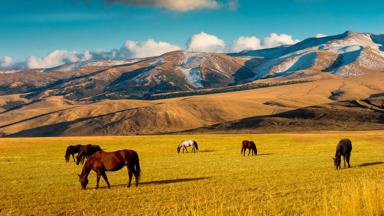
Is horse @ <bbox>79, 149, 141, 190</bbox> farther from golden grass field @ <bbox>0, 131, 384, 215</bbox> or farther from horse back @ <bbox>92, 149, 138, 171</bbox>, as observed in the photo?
golden grass field @ <bbox>0, 131, 384, 215</bbox>

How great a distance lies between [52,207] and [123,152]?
5.75 metres

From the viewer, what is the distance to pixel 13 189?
2525 cm

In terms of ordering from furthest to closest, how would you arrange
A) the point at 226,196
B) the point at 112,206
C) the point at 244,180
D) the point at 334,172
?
the point at 334,172 → the point at 244,180 → the point at 226,196 → the point at 112,206

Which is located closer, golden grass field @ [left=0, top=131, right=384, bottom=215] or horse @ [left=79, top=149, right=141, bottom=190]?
golden grass field @ [left=0, top=131, right=384, bottom=215]

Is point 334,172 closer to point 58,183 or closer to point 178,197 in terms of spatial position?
point 178,197

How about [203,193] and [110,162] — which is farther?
[110,162]

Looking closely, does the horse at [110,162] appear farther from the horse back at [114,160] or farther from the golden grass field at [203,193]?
the golden grass field at [203,193]

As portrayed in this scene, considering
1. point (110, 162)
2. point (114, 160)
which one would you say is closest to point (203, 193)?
point (114, 160)

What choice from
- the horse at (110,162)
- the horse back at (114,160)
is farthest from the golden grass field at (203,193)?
the horse back at (114,160)

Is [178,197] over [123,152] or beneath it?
beneath

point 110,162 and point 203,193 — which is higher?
point 110,162

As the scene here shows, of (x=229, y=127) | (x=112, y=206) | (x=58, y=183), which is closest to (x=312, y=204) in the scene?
(x=112, y=206)

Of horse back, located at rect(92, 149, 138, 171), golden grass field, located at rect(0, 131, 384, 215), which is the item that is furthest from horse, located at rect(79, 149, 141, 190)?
golden grass field, located at rect(0, 131, 384, 215)

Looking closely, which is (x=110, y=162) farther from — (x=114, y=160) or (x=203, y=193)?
(x=203, y=193)
